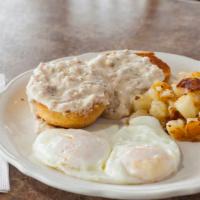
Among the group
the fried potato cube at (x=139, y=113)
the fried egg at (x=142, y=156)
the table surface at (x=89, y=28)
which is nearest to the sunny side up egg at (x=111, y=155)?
the fried egg at (x=142, y=156)

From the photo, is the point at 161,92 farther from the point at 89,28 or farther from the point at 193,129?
the point at 89,28

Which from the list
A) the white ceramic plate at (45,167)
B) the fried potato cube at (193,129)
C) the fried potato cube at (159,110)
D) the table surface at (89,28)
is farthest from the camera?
the table surface at (89,28)

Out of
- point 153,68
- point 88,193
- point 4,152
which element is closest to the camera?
point 88,193

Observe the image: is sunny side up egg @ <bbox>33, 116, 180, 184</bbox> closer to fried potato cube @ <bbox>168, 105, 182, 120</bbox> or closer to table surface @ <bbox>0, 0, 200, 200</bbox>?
fried potato cube @ <bbox>168, 105, 182, 120</bbox>

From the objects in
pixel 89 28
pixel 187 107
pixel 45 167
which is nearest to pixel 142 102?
pixel 187 107

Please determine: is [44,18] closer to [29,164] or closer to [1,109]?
[1,109]

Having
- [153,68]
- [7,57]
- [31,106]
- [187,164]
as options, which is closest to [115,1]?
[7,57]

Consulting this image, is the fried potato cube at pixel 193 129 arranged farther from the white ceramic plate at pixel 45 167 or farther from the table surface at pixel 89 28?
the table surface at pixel 89 28
